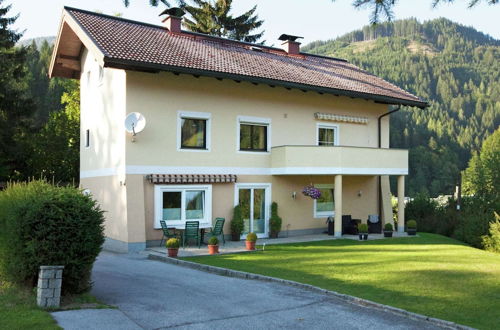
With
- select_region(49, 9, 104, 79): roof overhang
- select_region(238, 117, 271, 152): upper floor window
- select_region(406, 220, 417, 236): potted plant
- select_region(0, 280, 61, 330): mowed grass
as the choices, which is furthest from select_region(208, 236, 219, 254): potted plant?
select_region(406, 220, 417, 236): potted plant

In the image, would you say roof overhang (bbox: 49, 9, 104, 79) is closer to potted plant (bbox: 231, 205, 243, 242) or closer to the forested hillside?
potted plant (bbox: 231, 205, 243, 242)

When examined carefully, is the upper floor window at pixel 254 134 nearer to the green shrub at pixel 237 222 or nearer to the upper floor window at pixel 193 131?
the upper floor window at pixel 193 131

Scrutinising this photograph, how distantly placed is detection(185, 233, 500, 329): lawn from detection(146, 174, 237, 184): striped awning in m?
3.19

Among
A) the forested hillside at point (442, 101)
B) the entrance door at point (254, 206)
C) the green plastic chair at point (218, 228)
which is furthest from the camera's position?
the forested hillside at point (442, 101)

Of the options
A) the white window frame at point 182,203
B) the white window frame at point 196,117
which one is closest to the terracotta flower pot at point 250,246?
the white window frame at point 182,203

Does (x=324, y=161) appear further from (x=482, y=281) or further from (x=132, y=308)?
(x=132, y=308)

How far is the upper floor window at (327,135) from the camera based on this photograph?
68.2 feet

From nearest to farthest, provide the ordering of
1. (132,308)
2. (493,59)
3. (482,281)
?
1. (132,308)
2. (482,281)
3. (493,59)

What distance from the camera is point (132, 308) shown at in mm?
7699

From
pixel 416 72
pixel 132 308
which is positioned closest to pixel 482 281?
pixel 132 308

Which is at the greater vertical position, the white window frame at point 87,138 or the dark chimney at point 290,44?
the dark chimney at point 290,44

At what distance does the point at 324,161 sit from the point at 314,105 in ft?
10.1

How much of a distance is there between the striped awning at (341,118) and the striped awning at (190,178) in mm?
4922

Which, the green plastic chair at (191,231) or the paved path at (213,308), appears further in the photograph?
the green plastic chair at (191,231)
